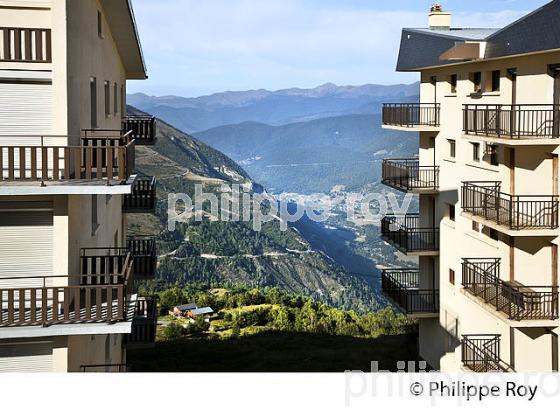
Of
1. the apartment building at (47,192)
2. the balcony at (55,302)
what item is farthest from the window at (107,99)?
the balcony at (55,302)

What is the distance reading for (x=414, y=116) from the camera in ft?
65.1

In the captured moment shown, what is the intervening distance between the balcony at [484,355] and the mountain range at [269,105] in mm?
127590

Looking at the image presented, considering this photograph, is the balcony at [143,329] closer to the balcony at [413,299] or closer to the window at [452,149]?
the balcony at [413,299]

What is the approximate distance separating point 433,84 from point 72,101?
11.8 m

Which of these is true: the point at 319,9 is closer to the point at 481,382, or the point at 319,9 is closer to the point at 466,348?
the point at 466,348

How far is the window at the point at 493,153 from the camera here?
1647 cm

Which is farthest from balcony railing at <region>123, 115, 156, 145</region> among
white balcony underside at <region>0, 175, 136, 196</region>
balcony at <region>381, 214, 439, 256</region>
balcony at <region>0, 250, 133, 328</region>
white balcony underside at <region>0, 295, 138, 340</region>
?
white balcony underside at <region>0, 295, 138, 340</region>

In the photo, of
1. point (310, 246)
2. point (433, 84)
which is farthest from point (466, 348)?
point (310, 246)

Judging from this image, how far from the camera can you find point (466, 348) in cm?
1684

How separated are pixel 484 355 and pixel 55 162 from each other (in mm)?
9269

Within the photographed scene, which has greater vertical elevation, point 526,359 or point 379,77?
point 379,77
